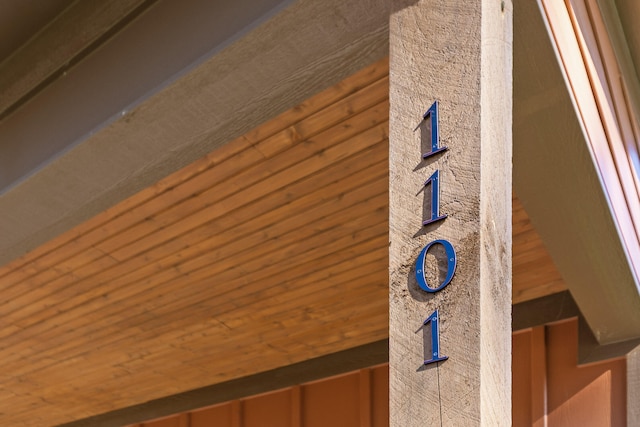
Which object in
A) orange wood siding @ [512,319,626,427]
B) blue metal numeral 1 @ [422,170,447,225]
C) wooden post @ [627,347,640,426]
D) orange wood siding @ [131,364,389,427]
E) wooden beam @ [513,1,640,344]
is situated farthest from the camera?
orange wood siding @ [131,364,389,427]

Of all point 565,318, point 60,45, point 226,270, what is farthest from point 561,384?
point 60,45

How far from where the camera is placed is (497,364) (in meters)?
2.39

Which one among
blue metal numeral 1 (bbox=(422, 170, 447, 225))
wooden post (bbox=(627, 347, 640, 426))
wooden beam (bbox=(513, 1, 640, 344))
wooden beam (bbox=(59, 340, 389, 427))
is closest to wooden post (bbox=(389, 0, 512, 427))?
blue metal numeral 1 (bbox=(422, 170, 447, 225))

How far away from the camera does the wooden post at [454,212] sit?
2.37m

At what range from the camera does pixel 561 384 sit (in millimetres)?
5707

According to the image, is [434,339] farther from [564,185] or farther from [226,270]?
[226,270]

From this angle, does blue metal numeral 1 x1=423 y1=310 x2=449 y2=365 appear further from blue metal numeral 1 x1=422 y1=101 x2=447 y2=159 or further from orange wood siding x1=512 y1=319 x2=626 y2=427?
orange wood siding x1=512 y1=319 x2=626 y2=427

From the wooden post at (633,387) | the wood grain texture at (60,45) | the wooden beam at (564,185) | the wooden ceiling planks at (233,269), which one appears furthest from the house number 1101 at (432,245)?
the wooden post at (633,387)

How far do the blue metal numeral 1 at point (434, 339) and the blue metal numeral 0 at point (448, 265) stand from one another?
0.06m

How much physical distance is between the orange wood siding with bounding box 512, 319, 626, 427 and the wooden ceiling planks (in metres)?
0.29

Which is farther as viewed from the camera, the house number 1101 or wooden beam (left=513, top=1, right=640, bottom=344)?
wooden beam (left=513, top=1, right=640, bottom=344)

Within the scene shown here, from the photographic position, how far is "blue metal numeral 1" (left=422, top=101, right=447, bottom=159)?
2621mm

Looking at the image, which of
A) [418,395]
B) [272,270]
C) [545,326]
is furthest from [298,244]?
[418,395]

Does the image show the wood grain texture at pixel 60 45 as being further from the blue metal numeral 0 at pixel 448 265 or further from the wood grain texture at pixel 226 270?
the blue metal numeral 0 at pixel 448 265
